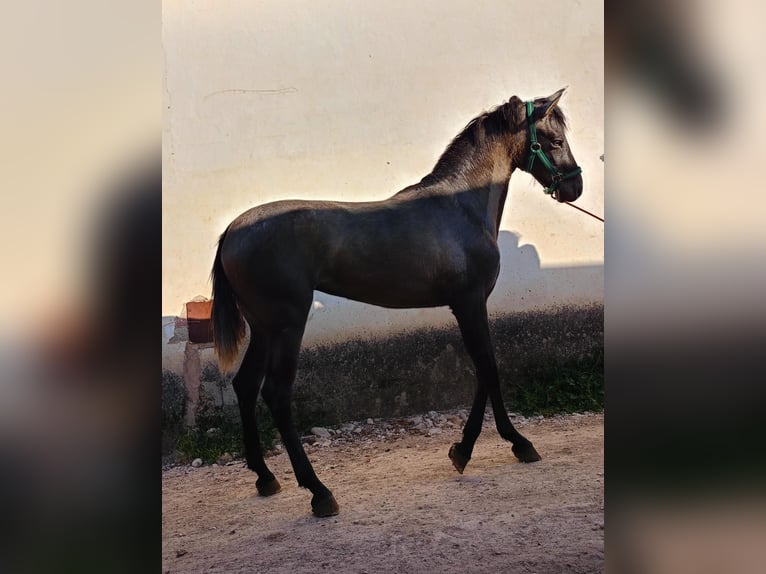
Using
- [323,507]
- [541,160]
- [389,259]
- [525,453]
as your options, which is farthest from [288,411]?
[541,160]

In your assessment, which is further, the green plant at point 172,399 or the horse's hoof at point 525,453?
the horse's hoof at point 525,453

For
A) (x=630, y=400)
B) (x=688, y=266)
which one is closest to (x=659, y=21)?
(x=688, y=266)

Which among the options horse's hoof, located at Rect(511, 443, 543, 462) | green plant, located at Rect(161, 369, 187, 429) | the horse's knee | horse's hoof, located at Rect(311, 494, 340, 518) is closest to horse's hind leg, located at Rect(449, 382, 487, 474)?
horse's hoof, located at Rect(511, 443, 543, 462)

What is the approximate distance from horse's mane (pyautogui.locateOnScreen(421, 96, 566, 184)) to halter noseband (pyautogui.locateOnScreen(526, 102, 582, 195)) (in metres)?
0.05

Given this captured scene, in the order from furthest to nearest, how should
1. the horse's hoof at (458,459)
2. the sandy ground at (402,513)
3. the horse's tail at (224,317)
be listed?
the horse's hoof at (458,459)
the horse's tail at (224,317)
the sandy ground at (402,513)

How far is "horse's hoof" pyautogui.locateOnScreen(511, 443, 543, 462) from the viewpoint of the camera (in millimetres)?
3369

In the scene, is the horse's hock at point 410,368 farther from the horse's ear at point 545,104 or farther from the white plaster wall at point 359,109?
the horse's ear at point 545,104

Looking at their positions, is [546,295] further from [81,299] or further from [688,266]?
[81,299]

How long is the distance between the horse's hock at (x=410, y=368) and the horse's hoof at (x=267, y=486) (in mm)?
302

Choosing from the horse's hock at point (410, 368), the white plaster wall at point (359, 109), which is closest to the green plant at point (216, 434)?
the horse's hock at point (410, 368)

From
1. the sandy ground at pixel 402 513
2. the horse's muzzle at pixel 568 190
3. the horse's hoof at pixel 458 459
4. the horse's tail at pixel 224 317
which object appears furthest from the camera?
the horse's muzzle at pixel 568 190

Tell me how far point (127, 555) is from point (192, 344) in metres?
0.97

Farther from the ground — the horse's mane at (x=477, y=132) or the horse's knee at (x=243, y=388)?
the horse's mane at (x=477, y=132)

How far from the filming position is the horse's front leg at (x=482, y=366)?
131 inches
